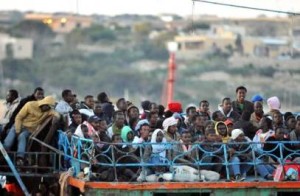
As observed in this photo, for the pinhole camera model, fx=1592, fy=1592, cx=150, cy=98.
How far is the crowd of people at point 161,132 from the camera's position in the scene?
20.7m

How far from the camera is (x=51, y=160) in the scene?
22.2 meters

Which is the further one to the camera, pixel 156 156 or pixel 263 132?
pixel 263 132

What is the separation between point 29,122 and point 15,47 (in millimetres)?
54060

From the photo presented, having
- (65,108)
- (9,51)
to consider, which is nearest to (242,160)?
(65,108)

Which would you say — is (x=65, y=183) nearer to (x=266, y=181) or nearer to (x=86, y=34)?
(x=266, y=181)

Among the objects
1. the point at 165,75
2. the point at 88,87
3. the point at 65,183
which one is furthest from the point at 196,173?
the point at 165,75

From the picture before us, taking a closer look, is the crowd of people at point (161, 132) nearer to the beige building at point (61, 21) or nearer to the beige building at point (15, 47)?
the beige building at point (15, 47)

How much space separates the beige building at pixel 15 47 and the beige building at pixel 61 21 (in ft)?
4.86

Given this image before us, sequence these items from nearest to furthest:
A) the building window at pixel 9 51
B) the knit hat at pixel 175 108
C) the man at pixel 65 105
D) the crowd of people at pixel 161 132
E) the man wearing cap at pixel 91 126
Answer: the crowd of people at pixel 161 132 → the man wearing cap at pixel 91 126 → the man at pixel 65 105 → the knit hat at pixel 175 108 → the building window at pixel 9 51

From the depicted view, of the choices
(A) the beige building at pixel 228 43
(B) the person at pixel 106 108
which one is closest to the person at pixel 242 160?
(B) the person at pixel 106 108

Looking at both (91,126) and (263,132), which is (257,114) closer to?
(263,132)

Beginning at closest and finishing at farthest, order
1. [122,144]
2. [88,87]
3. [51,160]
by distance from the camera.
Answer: [122,144] < [51,160] < [88,87]

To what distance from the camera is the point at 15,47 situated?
75.9m

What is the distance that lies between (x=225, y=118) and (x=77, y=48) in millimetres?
56995
